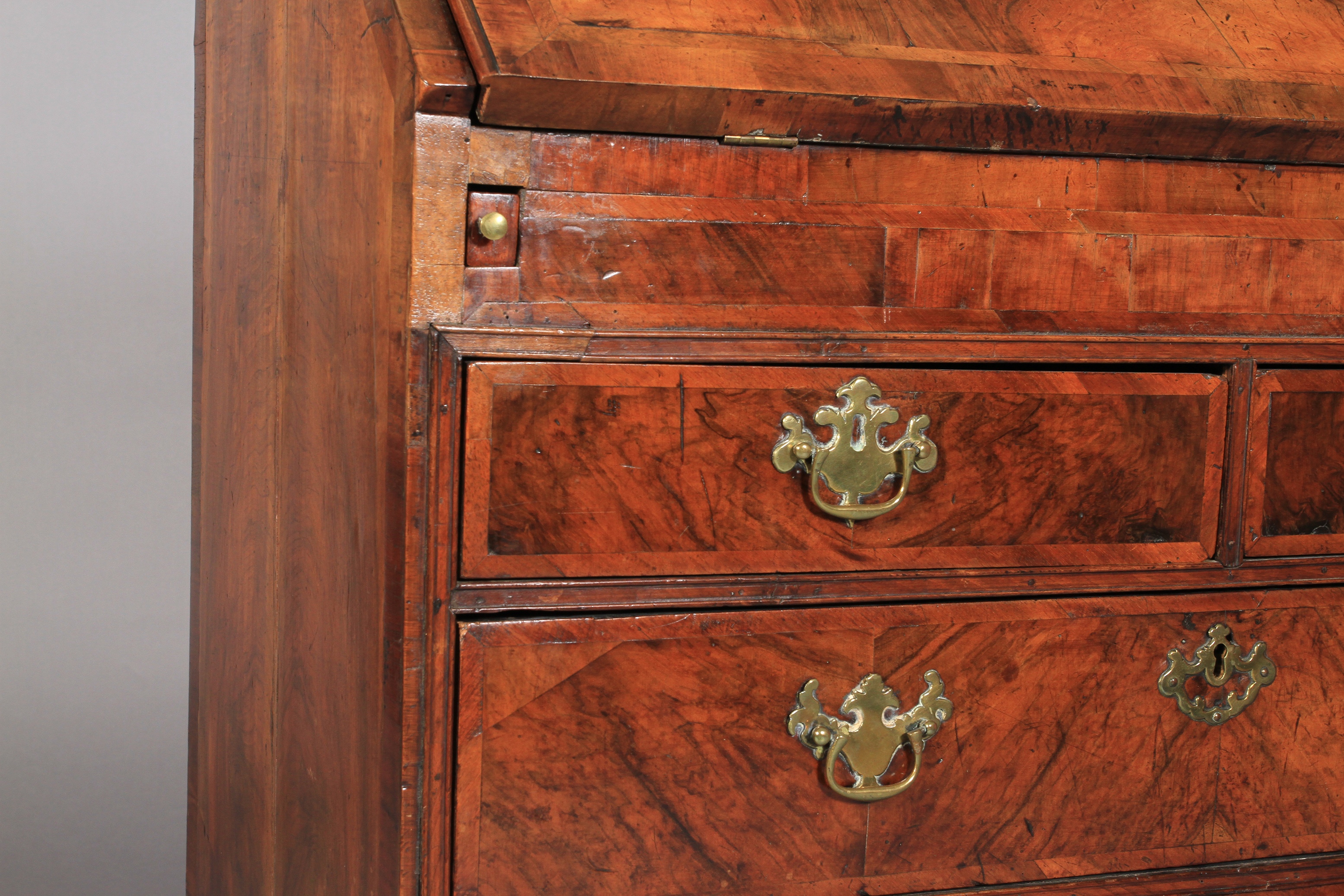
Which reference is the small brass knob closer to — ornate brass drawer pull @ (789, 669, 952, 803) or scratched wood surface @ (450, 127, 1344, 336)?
scratched wood surface @ (450, 127, 1344, 336)

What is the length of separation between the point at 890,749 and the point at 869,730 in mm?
30

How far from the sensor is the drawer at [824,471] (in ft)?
4.02

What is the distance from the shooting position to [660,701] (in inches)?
50.7

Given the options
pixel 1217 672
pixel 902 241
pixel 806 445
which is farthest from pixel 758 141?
pixel 1217 672

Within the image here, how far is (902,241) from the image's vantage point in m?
1.30

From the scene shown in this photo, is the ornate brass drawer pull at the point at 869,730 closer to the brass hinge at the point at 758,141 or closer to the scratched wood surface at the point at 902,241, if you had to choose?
the scratched wood surface at the point at 902,241

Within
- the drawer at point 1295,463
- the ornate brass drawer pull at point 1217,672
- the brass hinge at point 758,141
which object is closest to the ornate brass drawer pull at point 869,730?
the ornate brass drawer pull at point 1217,672

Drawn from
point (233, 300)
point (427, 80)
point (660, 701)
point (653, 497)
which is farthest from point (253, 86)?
point (660, 701)

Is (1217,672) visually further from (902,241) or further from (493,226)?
(493,226)

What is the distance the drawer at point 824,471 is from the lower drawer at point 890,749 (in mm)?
59

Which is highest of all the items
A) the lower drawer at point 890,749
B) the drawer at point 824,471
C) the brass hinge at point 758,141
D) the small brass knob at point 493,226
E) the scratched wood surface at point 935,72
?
the scratched wood surface at point 935,72

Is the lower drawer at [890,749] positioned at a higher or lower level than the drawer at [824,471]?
lower

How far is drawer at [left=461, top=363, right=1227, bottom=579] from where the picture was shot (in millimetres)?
1226

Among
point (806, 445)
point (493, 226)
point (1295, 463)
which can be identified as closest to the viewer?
point (493, 226)
